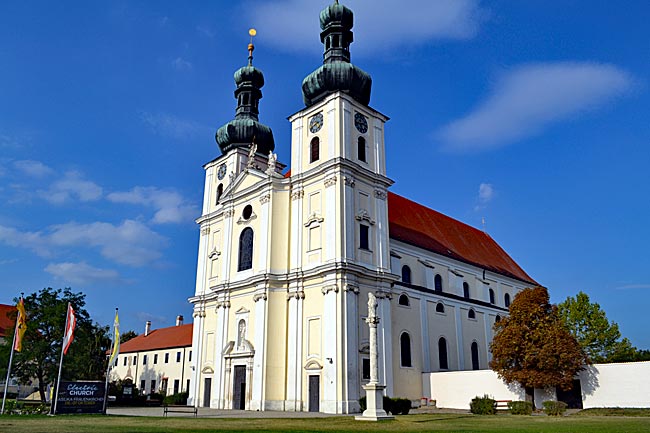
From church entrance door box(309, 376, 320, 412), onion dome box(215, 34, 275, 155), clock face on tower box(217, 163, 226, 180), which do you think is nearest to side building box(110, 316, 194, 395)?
clock face on tower box(217, 163, 226, 180)

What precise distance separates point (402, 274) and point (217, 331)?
12.7m

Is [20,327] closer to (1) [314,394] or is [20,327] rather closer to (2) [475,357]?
(1) [314,394]

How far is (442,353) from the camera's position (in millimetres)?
36969

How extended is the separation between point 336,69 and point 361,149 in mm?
5348

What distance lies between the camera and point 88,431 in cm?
1376

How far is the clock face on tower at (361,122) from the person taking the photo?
34.1 metres

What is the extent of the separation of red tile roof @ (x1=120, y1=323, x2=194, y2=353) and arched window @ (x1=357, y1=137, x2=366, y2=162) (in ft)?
91.6

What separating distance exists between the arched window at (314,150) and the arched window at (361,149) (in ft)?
8.21

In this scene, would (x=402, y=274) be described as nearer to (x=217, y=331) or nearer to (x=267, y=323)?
(x=267, y=323)

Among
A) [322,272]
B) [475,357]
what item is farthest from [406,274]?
[475,357]

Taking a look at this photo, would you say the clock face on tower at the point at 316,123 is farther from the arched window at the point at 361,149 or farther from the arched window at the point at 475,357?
the arched window at the point at 475,357

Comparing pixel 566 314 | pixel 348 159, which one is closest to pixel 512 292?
pixel 566 314

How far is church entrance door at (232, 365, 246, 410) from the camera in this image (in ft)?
106

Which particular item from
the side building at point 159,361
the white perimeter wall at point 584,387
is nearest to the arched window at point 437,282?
the white perimeter wall at point 584,387
